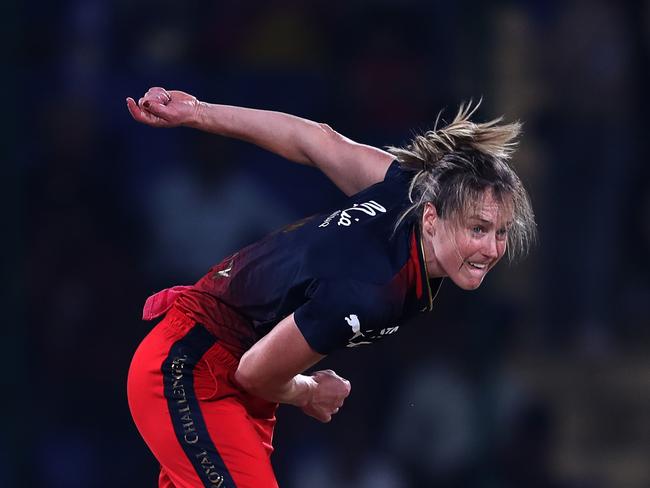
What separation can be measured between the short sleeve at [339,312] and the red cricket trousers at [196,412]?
0.37 metres

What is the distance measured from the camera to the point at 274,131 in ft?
9.39

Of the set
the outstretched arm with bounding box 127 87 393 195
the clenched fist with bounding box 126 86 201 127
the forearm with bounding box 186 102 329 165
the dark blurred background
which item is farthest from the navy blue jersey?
the dark blurred background

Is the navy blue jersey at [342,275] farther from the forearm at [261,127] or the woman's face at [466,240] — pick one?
the forearm at [261,127]

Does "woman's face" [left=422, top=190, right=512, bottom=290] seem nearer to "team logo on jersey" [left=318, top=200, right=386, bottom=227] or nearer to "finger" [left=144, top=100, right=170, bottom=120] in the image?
"team logo on jersey" [left=318, top=200, right=386, bottom=227]

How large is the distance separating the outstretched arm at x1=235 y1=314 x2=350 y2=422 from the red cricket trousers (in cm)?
8

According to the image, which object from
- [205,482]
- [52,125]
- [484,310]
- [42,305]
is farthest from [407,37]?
[205,482]

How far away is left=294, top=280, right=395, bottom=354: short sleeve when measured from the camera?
245 cm

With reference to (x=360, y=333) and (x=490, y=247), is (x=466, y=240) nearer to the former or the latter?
(x=490, y=247)

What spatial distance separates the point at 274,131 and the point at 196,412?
0.66 meters

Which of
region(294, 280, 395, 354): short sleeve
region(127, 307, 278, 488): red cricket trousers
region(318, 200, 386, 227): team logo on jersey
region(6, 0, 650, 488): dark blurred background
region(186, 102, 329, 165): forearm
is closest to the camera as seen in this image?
region(294, 280, 395, 354): short sleeve

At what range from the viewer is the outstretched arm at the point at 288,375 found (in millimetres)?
2508

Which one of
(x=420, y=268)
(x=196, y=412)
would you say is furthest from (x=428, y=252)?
(x=196, y=412)

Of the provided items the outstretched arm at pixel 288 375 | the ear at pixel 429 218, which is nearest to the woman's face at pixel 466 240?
the ear at pixel 429 218

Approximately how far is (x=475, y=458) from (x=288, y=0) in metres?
1.97
